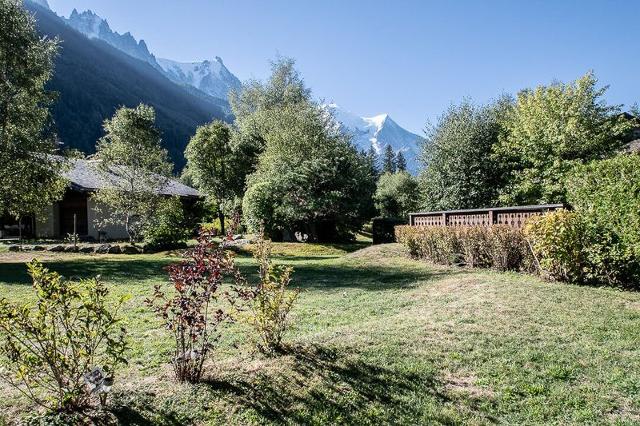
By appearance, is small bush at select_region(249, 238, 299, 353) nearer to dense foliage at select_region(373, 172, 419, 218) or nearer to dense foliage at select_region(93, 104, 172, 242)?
dense foliage at select_region(93, 104, 172, 242)

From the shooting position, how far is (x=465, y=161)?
74.1 ft

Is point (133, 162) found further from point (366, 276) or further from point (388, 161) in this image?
point (388, 161)

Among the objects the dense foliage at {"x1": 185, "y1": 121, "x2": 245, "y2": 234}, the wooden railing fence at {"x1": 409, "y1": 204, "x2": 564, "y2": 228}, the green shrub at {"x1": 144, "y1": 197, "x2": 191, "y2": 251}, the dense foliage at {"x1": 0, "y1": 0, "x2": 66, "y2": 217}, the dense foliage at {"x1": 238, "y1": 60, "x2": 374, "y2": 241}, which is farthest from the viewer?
the dense foliage at {"x1": 185, "y1": 121, "x2": 245, "y2": 234}

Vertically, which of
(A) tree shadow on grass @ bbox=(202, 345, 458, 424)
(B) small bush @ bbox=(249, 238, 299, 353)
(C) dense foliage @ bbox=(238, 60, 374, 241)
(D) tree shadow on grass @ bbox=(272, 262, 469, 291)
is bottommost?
(A) tree shadow on grass @ bbox=(202, 345, 458, 424)

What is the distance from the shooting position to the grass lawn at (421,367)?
387 centimetres

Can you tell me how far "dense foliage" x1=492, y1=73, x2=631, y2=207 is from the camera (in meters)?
19.8

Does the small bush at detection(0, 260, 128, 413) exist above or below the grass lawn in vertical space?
above

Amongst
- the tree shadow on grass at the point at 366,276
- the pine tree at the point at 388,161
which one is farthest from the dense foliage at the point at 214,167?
the pine tree at the point at 388,161

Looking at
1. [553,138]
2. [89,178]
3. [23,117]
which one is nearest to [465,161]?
[553,138]

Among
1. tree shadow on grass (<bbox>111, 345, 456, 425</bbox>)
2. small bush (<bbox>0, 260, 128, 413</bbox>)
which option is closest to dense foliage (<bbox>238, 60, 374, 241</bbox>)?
tree shadow on grass (<bbox>111, 345, 456, 425</bbox>)

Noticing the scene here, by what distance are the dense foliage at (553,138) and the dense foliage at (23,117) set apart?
64.0 ft

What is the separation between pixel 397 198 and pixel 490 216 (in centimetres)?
2796

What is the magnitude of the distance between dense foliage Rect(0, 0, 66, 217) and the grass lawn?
34.8 ft

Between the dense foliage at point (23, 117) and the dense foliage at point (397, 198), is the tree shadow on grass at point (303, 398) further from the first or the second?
the dense foliage at point (397, 198)
